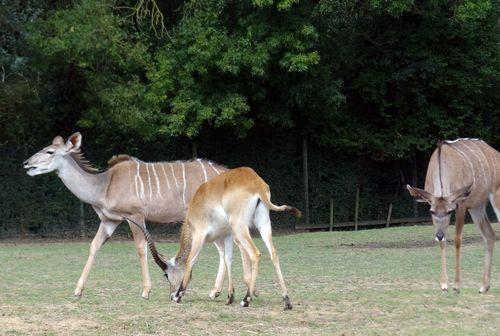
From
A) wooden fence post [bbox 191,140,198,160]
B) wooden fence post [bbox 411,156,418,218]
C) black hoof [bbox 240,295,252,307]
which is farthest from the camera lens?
wooden fence post [bbox 411,156,418,218]

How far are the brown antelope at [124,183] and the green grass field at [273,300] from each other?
93 centimetres

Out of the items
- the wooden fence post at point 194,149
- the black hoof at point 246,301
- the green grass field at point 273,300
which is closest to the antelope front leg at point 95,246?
the green grass field at point 273,300

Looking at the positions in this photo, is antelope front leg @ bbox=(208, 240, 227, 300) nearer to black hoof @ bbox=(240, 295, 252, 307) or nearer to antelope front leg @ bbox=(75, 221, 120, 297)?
black hoof @ bbox=(240, 295, 252, 307)

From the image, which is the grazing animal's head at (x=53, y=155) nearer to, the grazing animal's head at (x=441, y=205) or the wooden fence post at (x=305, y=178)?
the grazing animal's head at (x=441, y=205)

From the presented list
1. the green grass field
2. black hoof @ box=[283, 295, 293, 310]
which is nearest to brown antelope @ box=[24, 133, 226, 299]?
the green grass field

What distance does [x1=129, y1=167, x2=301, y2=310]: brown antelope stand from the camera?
31.0 ft

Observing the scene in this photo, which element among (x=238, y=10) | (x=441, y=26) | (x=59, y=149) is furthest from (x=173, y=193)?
(x=441, y=26)

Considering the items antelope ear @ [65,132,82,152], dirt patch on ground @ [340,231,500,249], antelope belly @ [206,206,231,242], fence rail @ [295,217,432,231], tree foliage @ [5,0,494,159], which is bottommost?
fence rail @ [295,217,432,231]

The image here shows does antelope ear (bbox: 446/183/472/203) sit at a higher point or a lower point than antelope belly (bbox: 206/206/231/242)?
higher

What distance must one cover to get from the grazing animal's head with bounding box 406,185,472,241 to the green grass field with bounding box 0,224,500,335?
2.43ft

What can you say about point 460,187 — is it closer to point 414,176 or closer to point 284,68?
point 284,68

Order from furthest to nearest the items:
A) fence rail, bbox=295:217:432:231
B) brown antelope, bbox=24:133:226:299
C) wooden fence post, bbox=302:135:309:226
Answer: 1. fence rail, bbox=295:217:432:231
2. wooden fence post, bbox=302:135:309:226
3. brown antelope, bbox=24:133:226:299

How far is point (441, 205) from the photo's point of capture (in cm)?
1052

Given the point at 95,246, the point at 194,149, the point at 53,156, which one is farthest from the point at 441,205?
the point at 194,149
